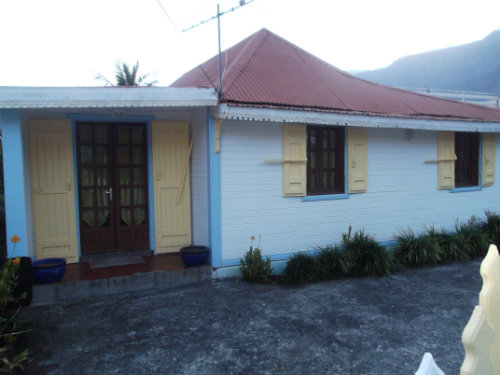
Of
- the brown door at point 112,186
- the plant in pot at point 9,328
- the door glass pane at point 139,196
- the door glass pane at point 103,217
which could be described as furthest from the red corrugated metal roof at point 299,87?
the plant in pot at point 9,328

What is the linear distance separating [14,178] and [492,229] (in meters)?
9.44

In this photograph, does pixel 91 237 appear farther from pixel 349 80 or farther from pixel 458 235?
pixel 458 235

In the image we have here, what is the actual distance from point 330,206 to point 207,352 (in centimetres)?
397

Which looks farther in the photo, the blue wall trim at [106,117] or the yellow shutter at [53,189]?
the blue wall trim at [106,117]

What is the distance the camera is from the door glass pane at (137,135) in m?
6.94

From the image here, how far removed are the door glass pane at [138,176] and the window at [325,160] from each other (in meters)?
2.94

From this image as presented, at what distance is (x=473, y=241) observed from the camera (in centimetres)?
850

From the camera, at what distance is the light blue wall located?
5324mm

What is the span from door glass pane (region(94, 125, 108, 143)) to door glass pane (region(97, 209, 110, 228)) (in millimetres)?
1173

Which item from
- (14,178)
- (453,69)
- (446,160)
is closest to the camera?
(14,178)

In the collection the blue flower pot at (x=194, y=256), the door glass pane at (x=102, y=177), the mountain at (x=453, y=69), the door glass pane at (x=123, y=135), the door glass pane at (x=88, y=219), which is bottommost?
the blue flower pot at (x=194, y=256)

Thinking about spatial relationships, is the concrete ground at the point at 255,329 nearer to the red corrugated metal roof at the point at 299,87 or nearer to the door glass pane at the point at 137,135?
the door glass pane at the point at 137,135

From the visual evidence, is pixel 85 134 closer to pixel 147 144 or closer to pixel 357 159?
pixel 147 144

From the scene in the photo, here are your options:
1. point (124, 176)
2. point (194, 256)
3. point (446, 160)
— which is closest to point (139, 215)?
point (124, 176)
